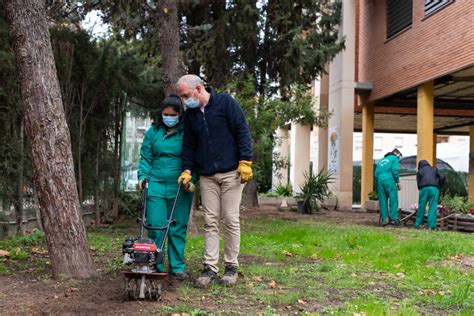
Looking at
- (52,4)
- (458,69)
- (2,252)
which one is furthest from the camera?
(458,69)

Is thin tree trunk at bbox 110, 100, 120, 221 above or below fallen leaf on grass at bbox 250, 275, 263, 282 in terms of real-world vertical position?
above

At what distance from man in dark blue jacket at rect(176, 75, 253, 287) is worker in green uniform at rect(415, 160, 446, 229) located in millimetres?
8849

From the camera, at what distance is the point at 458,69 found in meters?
A: 14.3

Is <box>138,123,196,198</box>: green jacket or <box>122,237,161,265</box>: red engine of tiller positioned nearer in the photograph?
<box>122,237,161,265</box>: red engine of tiller

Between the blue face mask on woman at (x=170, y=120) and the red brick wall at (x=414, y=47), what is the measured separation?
10.4 metres

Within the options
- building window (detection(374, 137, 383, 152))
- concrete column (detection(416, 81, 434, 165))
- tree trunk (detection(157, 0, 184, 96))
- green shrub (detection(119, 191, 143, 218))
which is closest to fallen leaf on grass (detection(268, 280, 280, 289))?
tree trunk (detection(157, 0, 184, 96))

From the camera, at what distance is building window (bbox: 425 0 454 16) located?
49.3 ft

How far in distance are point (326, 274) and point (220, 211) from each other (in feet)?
4.75

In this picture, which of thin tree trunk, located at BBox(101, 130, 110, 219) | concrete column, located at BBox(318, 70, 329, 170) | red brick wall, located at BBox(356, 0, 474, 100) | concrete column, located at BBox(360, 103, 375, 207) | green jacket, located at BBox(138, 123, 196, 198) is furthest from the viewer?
concrete column, located at BBox(318, 70, 329, 170)

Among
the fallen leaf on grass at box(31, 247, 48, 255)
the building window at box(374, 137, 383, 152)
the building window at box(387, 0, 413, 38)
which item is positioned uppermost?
the building window at box(387, 0, 413, 38)

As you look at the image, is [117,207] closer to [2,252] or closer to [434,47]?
[2,252]

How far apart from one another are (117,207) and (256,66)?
610 cm

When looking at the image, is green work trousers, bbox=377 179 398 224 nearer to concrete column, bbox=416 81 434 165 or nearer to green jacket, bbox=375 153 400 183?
green jacket, bbox=375 153 400 183

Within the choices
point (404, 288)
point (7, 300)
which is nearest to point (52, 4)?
point (7, 300)
